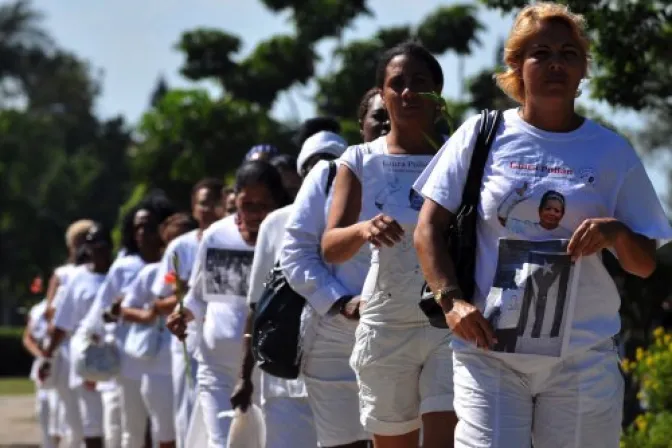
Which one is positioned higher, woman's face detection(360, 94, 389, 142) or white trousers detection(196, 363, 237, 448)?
woman's face detection(360, 94, 389, 142)

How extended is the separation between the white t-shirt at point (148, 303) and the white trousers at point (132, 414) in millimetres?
322

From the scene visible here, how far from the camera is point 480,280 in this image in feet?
19.9

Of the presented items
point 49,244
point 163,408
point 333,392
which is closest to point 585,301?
point 333,392

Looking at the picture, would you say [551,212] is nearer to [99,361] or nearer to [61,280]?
[99,361]

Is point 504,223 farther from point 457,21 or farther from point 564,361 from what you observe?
point 457,21

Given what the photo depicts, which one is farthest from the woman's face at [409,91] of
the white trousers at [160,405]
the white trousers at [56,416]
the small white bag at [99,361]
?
the white trousers at [56,416]

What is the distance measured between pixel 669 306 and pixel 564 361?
13079 mm

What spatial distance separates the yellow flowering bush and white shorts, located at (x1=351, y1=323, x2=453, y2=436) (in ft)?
11.2

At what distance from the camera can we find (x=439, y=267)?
6000 mm

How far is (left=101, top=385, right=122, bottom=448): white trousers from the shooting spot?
46.3ft

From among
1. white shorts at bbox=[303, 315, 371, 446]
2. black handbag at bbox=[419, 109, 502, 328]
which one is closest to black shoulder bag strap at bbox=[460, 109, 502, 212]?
black handbag at bbox=[419, 109, 502, 328]

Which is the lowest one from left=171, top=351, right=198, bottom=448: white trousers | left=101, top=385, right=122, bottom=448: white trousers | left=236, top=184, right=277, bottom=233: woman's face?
left=101, top=385, right=122, bottom=448: white trousers

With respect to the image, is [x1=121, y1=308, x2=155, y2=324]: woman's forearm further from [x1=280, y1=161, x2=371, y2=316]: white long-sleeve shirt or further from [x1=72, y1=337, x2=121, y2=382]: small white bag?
[x1=280, y1=161, x2=371, y2=316]: white long-sleeve shirt

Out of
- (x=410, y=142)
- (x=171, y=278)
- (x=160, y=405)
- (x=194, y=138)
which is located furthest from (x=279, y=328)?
(x=194, y=138)
